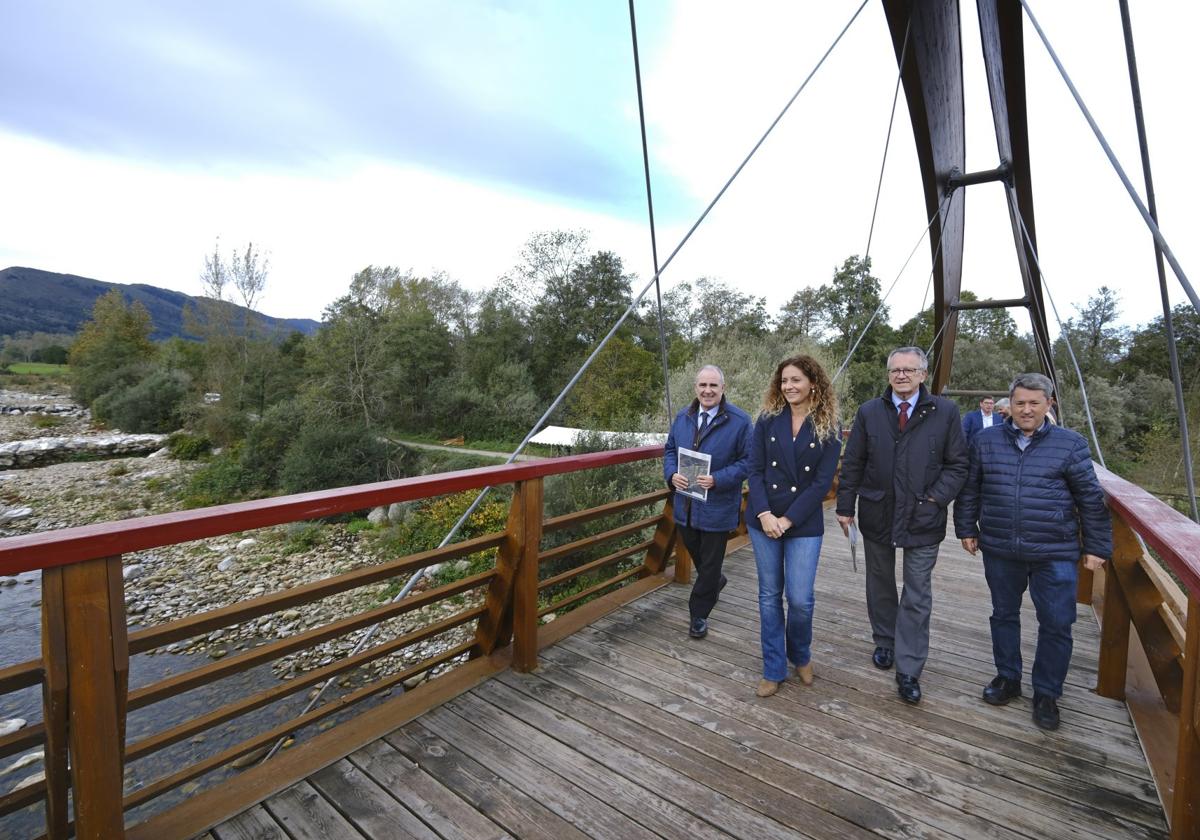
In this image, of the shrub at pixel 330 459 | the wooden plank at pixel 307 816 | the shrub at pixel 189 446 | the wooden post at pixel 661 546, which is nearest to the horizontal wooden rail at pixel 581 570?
the wooden post at pixel 661 546

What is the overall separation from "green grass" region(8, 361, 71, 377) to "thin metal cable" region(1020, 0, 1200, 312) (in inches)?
2224

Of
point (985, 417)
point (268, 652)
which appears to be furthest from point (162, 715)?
point (985, 417)

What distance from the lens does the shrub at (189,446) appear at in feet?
64.8

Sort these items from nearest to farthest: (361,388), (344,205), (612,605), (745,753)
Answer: (745,753)
(612,605)
(361,388)
(344,205)

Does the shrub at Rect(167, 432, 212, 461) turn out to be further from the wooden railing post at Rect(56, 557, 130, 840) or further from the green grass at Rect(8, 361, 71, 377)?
the green grass at Rect(8, 361, 71, 377)

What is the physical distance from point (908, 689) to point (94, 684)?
2643 millimetres

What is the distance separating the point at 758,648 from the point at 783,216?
814 inches

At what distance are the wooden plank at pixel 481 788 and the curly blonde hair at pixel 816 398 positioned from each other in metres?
1.61

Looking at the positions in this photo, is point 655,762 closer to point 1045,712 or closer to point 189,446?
point 1045,712

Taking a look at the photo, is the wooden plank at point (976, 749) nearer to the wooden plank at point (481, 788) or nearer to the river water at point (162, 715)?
the wooden plank at point (481, 788)

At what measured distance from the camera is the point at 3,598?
9.52 m

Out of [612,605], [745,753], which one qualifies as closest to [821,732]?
[745,753]

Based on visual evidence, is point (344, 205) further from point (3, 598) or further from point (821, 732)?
point (821, 732)

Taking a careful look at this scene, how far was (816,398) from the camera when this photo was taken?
2.29 metres
